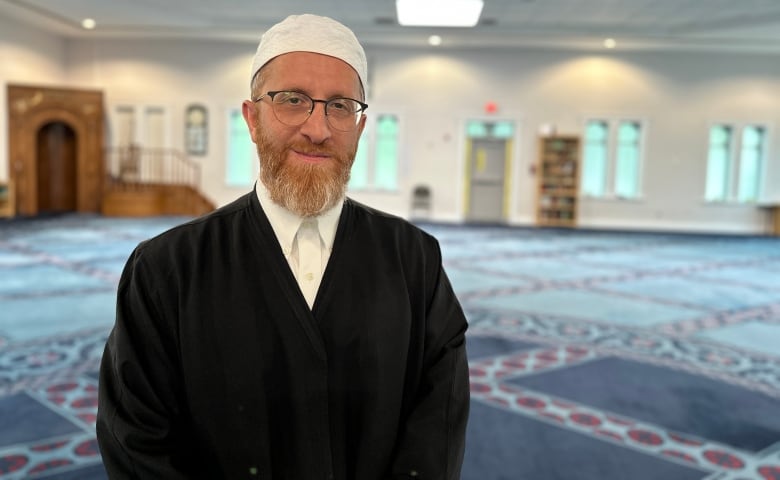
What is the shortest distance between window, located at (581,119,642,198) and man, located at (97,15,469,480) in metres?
14.2

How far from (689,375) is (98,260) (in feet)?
22.5

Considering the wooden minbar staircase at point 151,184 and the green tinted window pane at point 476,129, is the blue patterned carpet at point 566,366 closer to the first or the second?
the wooden minbar staircase at point 151,184

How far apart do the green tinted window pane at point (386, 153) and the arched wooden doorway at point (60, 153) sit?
611cm

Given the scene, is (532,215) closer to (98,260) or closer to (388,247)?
(98,260)

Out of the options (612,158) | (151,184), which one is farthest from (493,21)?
(151,184)

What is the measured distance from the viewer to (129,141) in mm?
15016

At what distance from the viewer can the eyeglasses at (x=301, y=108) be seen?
4.36 feet

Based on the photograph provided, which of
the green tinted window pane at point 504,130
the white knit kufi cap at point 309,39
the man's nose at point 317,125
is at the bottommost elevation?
the man's nose at point 317,125

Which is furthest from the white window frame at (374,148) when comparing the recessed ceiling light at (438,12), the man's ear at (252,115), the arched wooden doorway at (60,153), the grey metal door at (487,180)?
the man's ear at (252,115)

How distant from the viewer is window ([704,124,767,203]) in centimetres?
1462

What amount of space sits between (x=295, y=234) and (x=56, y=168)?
49.3 ft

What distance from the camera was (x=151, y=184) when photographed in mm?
14805

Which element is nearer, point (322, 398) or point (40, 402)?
point (322, 398)

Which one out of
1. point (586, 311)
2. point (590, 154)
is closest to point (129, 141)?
point (590, 154)
